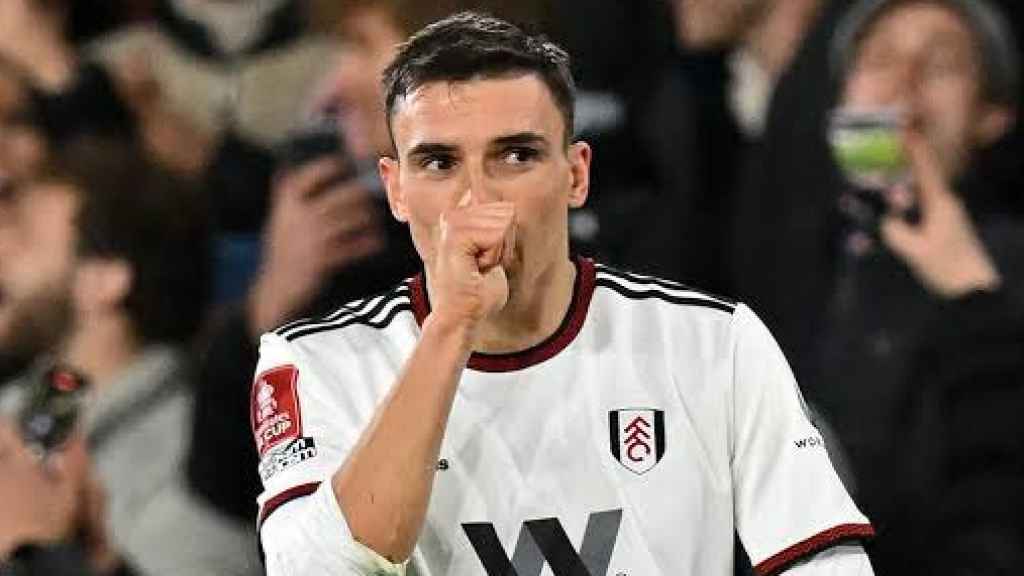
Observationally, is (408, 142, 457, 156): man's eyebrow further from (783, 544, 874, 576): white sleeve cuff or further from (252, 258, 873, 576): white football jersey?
(783, 544, 874, 576): white sleeve cuff

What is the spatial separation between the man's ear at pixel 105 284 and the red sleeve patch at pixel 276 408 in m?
2.35

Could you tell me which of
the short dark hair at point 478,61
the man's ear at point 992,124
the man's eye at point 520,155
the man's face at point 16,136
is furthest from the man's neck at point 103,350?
the man's eye at point 520,155

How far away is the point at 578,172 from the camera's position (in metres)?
3.05

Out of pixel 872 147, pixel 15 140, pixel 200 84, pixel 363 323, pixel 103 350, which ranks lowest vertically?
pixel 103 350

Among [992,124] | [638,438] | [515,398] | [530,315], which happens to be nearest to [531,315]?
[530,315]

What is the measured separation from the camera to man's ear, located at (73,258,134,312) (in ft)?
17.7

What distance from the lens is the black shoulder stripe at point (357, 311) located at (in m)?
3.14

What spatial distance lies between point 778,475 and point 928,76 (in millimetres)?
2277

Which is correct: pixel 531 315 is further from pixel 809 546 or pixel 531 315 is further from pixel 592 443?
pixel 809 546

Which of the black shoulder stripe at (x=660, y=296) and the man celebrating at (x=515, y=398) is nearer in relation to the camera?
the man celebrating at (x=515, y=398)

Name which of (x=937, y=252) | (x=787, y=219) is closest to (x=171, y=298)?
(x=787, y=219)

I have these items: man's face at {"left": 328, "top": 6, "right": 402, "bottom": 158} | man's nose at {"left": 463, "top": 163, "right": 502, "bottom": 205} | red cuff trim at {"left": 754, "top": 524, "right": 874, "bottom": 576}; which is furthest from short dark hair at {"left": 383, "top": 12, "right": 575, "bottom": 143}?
man's face at {"left": 328, "top": 6, "right": 402, "bottom": 158}

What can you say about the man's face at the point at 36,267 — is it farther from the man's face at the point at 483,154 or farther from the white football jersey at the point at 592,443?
the man's face at the point at 483,154

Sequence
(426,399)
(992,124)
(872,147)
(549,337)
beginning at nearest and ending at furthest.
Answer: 1. (426,399)
2. (549,337)
3. (872,147)
4. (992,124)
